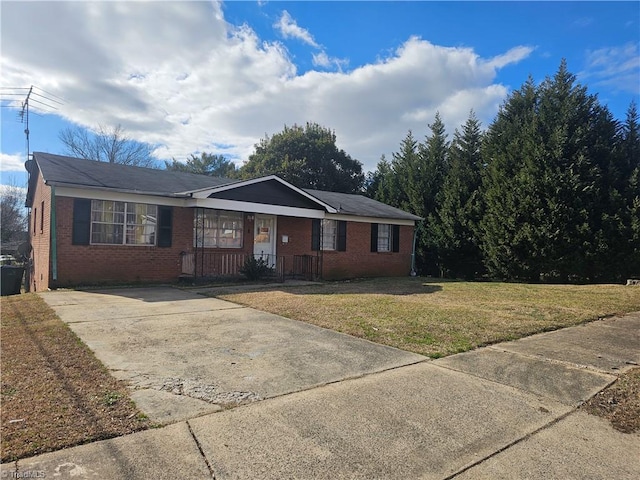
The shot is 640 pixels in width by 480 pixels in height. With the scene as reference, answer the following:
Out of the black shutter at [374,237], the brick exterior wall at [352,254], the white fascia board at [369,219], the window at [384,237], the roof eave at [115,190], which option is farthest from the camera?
the window at [384,237]

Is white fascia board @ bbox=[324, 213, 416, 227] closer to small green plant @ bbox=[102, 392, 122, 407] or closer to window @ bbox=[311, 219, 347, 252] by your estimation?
window @ bbox=[311, 219, 347, 252]

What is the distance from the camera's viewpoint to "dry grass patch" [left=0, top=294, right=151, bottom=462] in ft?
9.71

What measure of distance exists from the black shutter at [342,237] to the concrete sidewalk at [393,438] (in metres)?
12.8

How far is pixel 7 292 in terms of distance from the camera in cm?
1280

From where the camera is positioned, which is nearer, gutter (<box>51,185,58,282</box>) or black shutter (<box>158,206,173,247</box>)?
gutter (<box>51,185,58,282</box>)

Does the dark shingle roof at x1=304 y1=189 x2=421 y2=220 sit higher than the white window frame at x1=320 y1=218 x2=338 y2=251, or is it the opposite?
the dark shingle roof at x1=304 y1=189 x2=421 y2=220

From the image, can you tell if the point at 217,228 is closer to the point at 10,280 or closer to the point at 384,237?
the point at 10,280

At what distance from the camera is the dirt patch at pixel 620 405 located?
11.7ft

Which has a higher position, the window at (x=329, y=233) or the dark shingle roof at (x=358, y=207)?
the dark shingle roof at (x=358, y=207)

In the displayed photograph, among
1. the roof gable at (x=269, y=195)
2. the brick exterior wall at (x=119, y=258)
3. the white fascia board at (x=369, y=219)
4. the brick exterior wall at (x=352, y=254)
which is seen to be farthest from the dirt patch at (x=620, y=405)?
the white fascia board at (x=369, y=219)

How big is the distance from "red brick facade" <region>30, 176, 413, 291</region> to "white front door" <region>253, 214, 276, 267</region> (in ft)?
0.73

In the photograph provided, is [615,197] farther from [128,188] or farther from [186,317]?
[128,188]

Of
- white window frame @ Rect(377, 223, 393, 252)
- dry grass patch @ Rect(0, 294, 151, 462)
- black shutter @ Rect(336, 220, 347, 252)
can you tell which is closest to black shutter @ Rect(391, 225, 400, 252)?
white window frame @ Rect(377, 223, 393, 252)

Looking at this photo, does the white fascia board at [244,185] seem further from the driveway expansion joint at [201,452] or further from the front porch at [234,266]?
the driveway expansion joint at [201,452]
